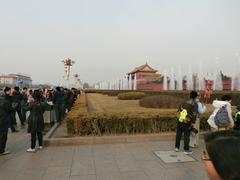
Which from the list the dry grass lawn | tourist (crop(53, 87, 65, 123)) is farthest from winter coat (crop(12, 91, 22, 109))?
the dry grass lawn

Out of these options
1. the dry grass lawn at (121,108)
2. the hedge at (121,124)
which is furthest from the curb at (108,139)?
the dry grass lawn at (121,108)

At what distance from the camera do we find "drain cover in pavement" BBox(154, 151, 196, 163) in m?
6.26

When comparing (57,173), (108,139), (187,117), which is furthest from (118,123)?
(57,173)

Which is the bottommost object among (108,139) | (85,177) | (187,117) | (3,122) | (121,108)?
(85,177)

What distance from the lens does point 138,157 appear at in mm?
6516

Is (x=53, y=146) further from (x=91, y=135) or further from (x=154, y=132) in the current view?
(x=154, y=132)

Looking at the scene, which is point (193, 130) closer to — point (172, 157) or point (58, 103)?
point (172, 157)

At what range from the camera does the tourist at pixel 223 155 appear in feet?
5.04

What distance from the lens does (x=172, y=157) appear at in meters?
6.51

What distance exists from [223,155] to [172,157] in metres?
5.14

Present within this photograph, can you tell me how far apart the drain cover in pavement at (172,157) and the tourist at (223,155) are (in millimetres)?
4710

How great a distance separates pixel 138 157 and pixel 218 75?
28.9 meters

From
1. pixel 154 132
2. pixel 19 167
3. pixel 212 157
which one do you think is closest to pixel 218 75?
pixel 154 132

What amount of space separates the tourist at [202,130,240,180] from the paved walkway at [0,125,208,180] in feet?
12.1
